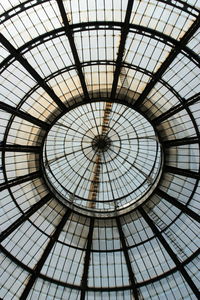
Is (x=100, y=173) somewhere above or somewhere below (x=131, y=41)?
below

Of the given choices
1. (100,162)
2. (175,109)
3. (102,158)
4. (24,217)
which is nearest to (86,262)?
(24,217)

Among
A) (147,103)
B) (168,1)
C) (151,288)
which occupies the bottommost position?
(151,288)

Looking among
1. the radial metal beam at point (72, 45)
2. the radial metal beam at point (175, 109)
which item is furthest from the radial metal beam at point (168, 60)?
the radial metal beam at point (72, 45)

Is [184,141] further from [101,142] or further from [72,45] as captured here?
[72,45]

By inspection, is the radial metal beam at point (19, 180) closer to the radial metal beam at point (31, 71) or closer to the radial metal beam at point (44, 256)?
the radial metal beam at point (44, 256)

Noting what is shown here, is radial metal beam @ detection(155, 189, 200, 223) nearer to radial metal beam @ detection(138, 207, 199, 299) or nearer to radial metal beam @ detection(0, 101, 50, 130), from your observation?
radial metal beam @ detection(138, 207, 199, 299)

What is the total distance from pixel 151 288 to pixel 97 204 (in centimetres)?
804

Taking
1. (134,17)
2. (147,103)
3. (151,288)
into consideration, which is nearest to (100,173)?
(147,103)

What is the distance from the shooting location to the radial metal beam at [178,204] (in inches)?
1130

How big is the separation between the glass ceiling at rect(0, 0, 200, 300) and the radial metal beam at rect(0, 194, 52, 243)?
8 centimetres

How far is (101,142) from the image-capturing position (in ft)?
101

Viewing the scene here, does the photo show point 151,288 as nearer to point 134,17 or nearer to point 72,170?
point 72,170

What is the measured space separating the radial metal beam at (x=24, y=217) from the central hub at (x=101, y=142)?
5590 millimetres

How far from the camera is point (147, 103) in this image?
27438mm
